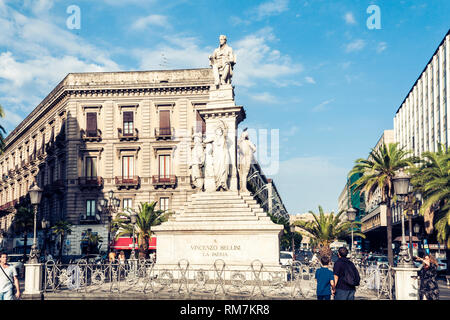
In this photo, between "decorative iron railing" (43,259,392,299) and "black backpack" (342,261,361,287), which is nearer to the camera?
"black backpack" (342,261,361,287)

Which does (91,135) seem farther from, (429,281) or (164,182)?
(429,281)

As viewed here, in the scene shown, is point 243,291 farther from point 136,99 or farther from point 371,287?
point 136,99

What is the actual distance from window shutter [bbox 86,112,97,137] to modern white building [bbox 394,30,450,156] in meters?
30.9

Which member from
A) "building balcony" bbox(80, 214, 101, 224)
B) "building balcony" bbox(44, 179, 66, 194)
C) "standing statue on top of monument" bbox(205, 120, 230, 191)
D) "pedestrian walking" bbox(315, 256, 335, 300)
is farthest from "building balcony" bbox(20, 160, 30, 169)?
"pedestrian walking" bbox(315, 256, 335, 300)

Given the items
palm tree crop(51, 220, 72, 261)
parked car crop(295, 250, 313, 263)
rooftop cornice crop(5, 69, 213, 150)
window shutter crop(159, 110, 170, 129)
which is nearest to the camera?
palm tree crop(51, 220, 72, 261)

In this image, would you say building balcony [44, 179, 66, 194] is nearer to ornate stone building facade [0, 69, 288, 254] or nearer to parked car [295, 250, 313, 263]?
ornate stone building facade [0, 69, 288, 254]

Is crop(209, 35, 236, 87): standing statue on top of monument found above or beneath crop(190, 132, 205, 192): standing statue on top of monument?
above

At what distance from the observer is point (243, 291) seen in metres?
16.3

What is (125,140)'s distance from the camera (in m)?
49.1

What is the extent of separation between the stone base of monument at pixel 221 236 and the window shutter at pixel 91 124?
103 feet

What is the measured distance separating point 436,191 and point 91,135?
3296 centimetres

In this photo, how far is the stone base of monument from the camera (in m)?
18.9
